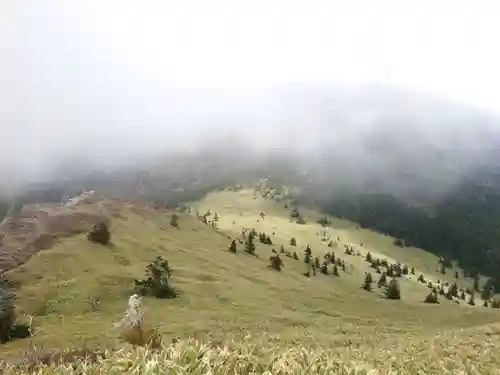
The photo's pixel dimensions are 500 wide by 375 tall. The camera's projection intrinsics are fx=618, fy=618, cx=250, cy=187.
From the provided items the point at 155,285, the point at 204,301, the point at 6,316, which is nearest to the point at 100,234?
the point at 155,285

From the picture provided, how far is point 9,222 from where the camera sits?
38594 mm

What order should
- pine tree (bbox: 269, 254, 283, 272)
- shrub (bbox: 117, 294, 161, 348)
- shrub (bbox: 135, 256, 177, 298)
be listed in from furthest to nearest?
1. pine tree (bbox: 269, 254, 283, 272)
2. shrub (bbox: 135, 256, 177, 298)
3. shrub (bbox: 117, 294, 161, 348)

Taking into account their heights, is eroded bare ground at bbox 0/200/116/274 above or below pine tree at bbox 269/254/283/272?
above

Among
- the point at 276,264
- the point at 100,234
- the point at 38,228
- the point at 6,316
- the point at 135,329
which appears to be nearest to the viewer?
the point at 135,329

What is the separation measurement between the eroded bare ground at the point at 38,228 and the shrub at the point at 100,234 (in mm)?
1479

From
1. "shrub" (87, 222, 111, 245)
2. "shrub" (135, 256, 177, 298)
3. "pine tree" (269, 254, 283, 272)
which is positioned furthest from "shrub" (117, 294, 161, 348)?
"pine tree" (269, 254, 283, 272)

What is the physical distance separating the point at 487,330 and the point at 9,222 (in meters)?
28.6

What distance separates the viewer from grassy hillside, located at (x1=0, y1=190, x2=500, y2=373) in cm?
2288

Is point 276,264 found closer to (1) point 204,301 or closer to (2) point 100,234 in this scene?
(2) point 100,234

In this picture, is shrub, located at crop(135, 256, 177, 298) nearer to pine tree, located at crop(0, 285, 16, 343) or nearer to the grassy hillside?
the grassy hillside

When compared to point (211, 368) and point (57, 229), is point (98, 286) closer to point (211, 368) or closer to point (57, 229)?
point (57, 229)

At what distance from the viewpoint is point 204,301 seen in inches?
1216

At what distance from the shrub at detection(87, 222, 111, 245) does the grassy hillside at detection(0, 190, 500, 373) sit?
0.56 m

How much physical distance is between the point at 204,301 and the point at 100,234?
9261 mm
